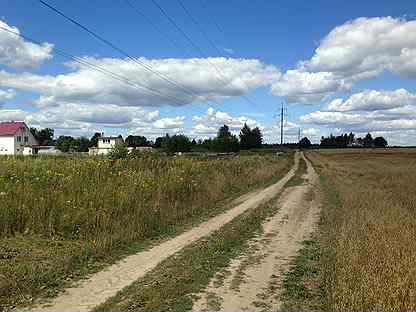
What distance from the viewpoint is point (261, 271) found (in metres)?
7.61

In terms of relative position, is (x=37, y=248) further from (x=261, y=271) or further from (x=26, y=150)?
(x=26, y=150)

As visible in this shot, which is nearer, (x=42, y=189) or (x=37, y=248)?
(x=37, y=248)

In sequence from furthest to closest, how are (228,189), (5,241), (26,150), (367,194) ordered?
(26,150), (228,189), (367,194), (5,241)

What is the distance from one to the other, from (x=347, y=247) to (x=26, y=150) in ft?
322

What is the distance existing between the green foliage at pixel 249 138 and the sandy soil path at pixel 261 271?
399 feet

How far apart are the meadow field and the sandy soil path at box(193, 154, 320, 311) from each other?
7.63ft

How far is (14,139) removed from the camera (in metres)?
92.5

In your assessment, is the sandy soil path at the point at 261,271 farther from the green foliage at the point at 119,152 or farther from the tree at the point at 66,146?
the tree at the point at 66,146

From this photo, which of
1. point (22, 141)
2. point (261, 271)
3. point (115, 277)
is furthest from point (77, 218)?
point (22, 141)

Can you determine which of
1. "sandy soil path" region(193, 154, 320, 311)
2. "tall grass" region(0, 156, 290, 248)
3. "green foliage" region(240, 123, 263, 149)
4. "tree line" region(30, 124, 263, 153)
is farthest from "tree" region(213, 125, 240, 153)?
"sandy soil path" region(193, 154, 320, 311)

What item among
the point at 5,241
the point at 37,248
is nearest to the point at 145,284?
the point at 37,248

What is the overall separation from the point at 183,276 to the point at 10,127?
9717cm

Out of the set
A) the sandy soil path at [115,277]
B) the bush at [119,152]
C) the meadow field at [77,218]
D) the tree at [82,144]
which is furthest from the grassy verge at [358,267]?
Answer: the tree at [82,144]

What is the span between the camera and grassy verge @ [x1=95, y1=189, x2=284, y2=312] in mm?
5855
